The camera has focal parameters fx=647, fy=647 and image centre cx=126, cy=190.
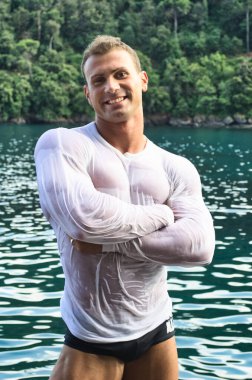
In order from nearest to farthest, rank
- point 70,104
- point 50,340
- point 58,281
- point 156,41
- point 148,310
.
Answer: point 148,310 < point 50,340 < point 58,281 < point 70,104 < point 156,41

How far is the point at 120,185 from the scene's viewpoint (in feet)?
10.8

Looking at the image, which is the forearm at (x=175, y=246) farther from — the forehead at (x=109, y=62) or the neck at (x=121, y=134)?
the forehead at (x=109, y=62)

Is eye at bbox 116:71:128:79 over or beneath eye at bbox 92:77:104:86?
over

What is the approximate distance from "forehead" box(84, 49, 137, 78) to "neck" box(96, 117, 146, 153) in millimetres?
263

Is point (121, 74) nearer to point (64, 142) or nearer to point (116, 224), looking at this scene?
point (64, 142)

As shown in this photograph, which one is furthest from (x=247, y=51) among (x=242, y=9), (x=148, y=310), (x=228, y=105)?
(x=148, y=310)

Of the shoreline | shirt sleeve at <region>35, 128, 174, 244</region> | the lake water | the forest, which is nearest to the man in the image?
shirt sleeve at <region>35, 128, 174, 244</region>

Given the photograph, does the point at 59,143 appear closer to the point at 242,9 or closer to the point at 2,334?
the point at 2,334

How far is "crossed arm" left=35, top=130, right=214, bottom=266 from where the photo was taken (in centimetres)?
313

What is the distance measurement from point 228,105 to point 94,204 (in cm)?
10422

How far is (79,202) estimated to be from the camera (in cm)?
312

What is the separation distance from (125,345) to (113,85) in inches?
53.5

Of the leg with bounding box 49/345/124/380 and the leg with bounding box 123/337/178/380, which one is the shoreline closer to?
the leg with bounding box 123/337/178/380

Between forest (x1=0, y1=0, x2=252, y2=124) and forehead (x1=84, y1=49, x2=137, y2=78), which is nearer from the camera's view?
forehead (x1=84, y1=49, x2=137, y2=78)
